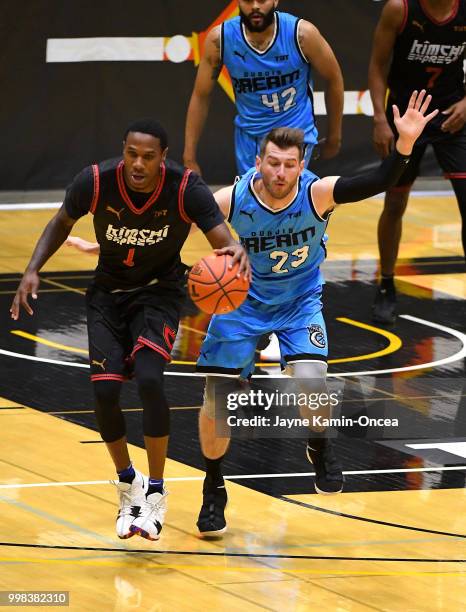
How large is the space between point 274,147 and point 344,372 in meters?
3.09

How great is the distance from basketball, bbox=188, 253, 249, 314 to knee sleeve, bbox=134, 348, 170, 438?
33 centimetres

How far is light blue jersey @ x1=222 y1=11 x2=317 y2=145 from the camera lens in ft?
32.7

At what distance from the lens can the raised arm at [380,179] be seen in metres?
6.97

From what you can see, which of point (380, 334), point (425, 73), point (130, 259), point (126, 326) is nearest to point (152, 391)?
point (126, 326)

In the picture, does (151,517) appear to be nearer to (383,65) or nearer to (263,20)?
(263,20)

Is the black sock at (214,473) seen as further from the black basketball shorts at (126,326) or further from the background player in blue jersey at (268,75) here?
the background player in blue jersey at (268,75)

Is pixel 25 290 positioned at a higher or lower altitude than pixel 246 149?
lower

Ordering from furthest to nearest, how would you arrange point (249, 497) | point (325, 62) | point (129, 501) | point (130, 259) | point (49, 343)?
point (49, 343) < point (325, 62) < point (249, 497) < point (130, 259) < point (129, 501)

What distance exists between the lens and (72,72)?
47.5 ft

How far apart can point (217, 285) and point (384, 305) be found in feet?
15.2

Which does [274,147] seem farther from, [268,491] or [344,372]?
[344,372]

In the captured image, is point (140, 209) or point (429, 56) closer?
point (140, 209)

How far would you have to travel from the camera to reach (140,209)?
22.4ft

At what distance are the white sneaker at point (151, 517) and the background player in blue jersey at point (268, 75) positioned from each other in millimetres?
3549
